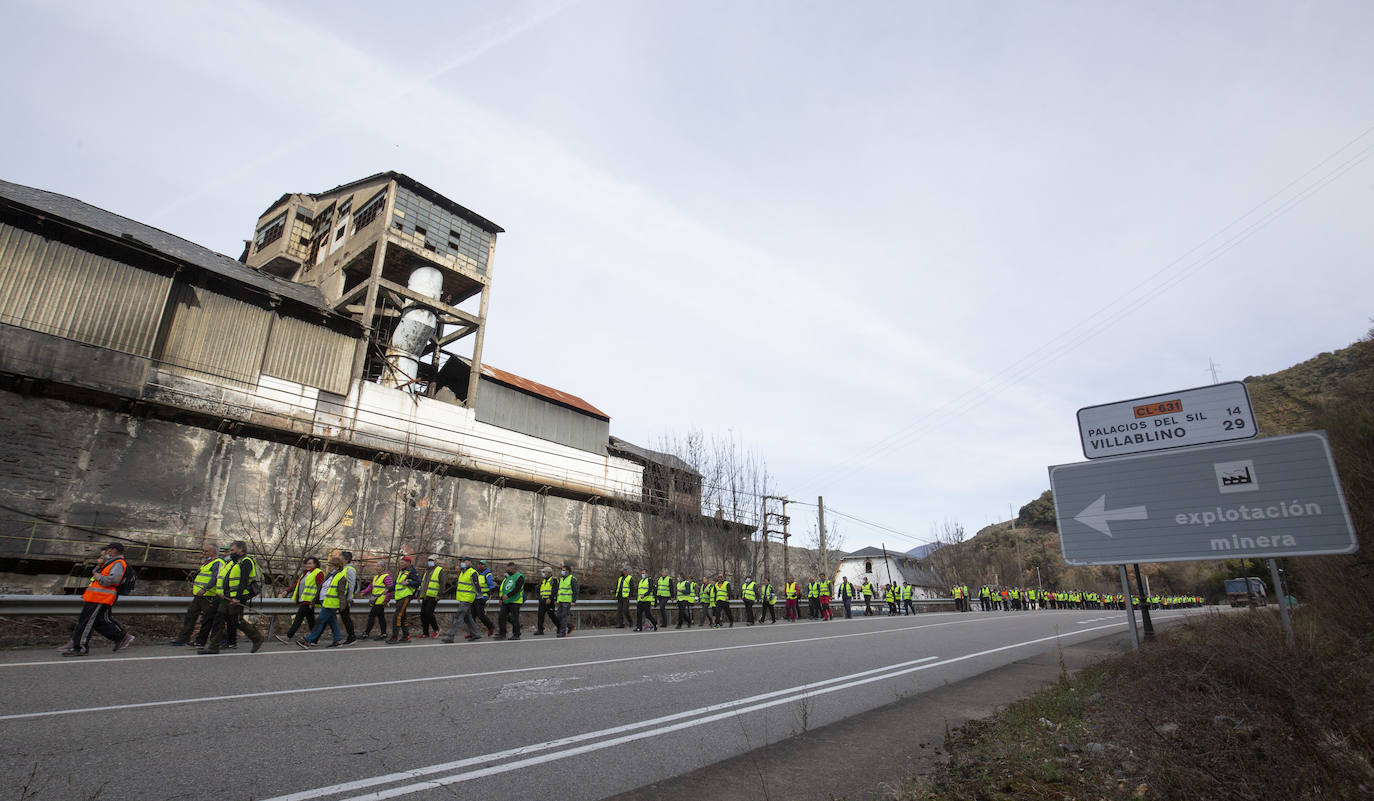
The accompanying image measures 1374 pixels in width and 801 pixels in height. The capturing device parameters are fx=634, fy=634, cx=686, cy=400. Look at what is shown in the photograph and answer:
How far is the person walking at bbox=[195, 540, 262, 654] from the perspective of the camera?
31.9 ft

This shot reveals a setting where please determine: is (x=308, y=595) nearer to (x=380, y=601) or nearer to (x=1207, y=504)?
(x=380, y=601)

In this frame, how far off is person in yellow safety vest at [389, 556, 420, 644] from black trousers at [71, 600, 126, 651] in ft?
13.7

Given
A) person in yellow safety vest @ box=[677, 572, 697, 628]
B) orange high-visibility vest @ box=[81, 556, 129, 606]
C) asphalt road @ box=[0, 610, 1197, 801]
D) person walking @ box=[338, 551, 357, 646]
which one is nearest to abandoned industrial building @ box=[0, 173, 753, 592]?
person walking @ box=[338, 551, 357, 646]

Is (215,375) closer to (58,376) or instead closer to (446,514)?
(58,376)

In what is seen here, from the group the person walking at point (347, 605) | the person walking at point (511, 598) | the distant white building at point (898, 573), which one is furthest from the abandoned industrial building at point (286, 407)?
the distant white building at point (898, 573)

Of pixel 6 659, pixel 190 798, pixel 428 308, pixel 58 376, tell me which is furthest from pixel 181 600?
pixel 428 308

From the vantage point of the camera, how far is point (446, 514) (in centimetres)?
2662

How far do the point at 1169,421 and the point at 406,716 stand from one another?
846 cm

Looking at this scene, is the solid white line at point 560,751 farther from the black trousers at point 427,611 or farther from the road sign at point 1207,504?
the black trousers at point 427,611

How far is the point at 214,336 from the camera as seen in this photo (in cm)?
2316

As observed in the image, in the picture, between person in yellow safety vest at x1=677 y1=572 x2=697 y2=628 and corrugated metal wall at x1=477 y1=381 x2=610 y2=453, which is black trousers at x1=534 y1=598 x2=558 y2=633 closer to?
person in yellow safety vest at x1=677 y1=572 x2=697 y2=628

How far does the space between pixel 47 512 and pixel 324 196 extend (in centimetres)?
2178

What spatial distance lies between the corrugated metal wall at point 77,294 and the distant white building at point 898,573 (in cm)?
5696

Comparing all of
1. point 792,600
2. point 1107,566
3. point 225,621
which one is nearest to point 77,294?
point 225,621
